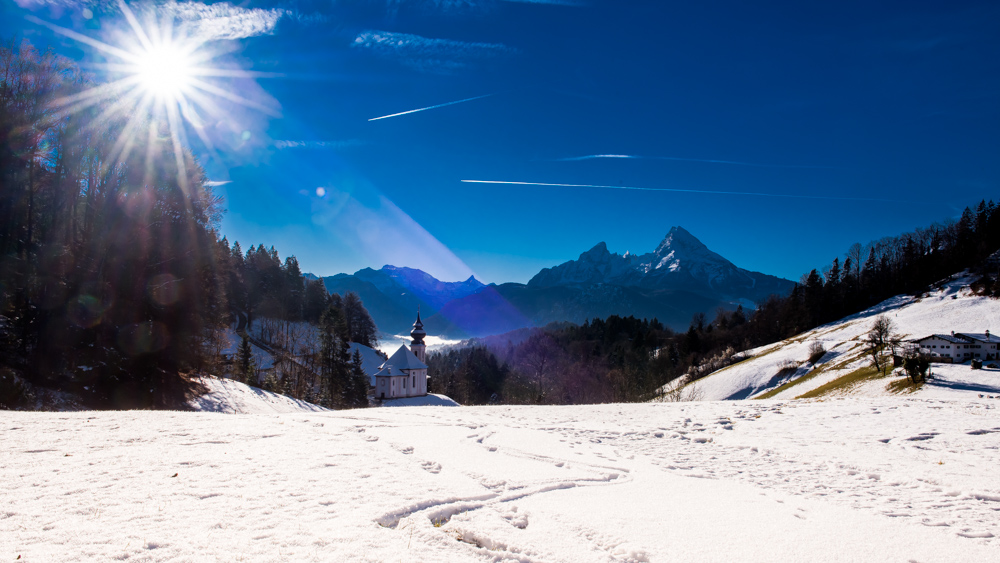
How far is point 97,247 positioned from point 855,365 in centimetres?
6984

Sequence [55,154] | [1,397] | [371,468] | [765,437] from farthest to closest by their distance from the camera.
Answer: [55,154] → [1,397] → [765,437] → [371,468]

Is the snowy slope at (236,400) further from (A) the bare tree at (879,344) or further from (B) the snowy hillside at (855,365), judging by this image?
(A) the bare tree at (879,344)

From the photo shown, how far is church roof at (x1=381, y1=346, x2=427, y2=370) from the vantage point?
6394 centimetres

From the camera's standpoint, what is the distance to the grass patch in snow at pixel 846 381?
1772 inches

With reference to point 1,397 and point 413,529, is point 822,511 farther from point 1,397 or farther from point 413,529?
point 1,397

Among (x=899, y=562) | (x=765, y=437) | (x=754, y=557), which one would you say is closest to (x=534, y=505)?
(x=754, y=557)

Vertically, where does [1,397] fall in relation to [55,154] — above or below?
below

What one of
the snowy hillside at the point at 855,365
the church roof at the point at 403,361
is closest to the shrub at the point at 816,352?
the snowy hillside at the point at 855,365

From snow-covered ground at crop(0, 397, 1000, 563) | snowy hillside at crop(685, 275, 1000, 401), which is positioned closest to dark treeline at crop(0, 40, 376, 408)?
snow-covered ground at crop(0, 397, 1000, 563)

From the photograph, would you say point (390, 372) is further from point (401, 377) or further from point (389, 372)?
point (401, 377)

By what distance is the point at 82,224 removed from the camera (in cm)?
2450

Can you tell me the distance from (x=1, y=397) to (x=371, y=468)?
18813 mm

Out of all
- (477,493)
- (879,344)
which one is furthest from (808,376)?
(477,493)

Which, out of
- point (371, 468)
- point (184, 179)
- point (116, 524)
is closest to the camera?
point (116, 524)
